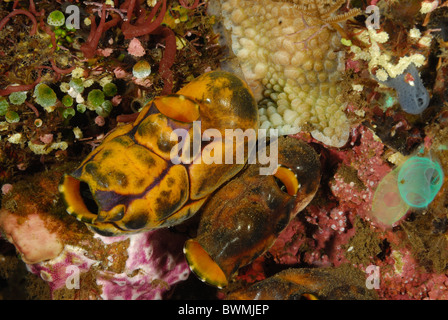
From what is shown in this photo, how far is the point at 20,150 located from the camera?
10.9 ft

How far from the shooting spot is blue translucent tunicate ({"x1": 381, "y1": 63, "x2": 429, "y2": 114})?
2.64 metres

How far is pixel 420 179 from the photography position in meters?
2.95

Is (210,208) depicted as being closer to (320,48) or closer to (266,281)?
(266,281)

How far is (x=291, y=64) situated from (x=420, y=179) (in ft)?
5.31

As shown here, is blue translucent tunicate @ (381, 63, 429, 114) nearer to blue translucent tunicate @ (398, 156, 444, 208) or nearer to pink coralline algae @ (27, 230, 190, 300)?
blue translucent tunicate @ (398, 156, 444, 208)

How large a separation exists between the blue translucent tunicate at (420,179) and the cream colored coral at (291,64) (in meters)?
0.63

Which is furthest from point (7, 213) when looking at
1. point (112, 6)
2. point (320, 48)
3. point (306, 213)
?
point (320, 48)

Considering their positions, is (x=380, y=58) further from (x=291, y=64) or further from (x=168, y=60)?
(x=168, y=60)

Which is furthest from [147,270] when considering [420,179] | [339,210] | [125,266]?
[420,179]
